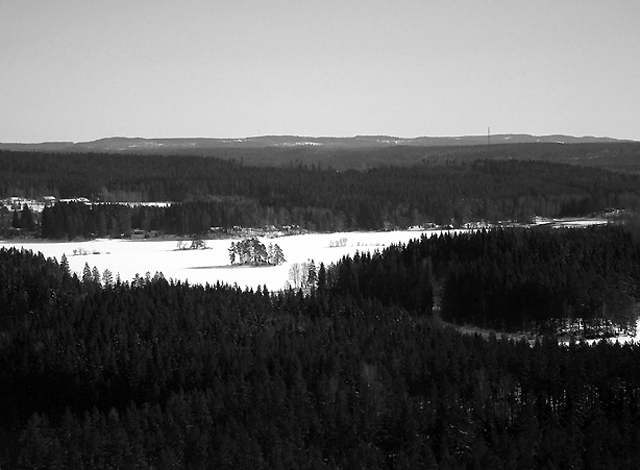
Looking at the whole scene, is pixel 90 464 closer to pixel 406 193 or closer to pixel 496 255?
pixel 496 255

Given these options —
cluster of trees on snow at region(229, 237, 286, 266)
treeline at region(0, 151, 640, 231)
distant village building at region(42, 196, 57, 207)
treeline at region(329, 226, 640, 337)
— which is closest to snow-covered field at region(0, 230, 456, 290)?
cluster of trees on snow at region(229, 237, 286, 266)

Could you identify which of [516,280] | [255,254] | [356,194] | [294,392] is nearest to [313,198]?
Result: [356,194]

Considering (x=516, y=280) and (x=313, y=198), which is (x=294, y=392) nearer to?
(x=516, y=280)

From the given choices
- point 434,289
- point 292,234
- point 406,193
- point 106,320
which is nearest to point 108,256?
point 292,234

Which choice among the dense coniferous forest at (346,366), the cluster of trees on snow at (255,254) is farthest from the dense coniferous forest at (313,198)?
the dense coniferous forest at (346,366)

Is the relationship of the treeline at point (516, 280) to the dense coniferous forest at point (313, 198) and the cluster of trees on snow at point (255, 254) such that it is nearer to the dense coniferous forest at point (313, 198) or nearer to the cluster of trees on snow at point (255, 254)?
the cluster of trees on snow at point (255, 254)

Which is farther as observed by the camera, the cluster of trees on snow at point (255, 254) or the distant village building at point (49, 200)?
the distant village building at point (49, 200)
